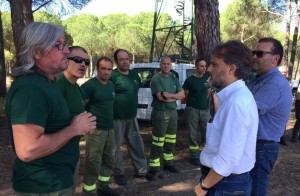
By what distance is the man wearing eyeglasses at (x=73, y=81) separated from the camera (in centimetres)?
367

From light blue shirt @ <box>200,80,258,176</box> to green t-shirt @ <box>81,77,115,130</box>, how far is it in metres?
2.47

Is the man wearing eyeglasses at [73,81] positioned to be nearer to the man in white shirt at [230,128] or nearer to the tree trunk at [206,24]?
the man in white shirt at [230,128]

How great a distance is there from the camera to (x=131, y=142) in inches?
215

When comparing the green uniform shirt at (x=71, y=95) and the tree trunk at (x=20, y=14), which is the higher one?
the tree trunk at (x=20, y=14)

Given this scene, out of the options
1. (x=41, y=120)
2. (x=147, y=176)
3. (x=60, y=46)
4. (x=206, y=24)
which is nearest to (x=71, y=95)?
(x=60, y=46)

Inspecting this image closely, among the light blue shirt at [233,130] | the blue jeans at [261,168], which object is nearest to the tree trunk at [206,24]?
the blue jeans at [261,168]

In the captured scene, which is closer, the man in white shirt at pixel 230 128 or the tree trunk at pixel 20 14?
the man in white shirt at pixel 230 128

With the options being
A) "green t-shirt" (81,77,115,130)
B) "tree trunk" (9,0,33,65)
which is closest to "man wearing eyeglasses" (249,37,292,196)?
"green t-shirt" (81,77,115,130)

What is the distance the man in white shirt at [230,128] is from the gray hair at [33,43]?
3.48ft

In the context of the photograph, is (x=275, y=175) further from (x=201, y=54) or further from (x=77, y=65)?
(x=77, y=65)

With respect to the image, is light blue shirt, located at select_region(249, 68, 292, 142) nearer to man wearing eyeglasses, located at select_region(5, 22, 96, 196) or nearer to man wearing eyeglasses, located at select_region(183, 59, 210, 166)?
man wearing eyeglasses, located at select_region(5, 22, 96, 196)

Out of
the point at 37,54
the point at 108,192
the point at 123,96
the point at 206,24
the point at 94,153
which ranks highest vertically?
the point at 206,24

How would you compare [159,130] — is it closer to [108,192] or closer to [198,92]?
[198,92]

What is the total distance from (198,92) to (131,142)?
1.75 m
